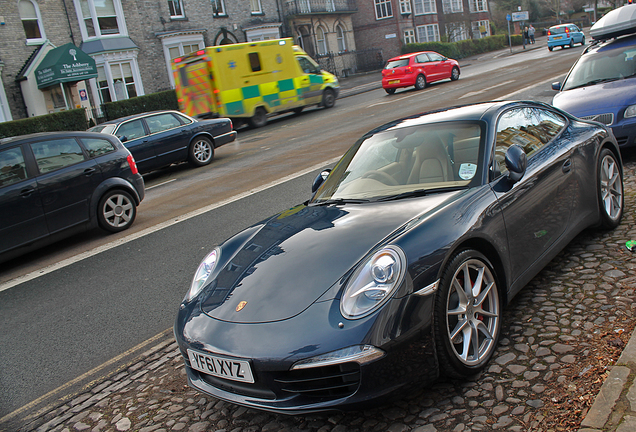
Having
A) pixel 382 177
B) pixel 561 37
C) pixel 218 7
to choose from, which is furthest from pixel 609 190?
pixel 561 37

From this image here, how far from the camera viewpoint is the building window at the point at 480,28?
65750 millimetres

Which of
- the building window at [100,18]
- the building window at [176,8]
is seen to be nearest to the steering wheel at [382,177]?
the building window at [100,18]

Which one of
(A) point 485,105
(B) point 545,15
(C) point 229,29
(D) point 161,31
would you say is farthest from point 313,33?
(B) point 545,15

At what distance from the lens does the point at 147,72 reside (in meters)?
31.0

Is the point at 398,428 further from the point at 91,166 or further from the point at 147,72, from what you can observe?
the point at 147,72

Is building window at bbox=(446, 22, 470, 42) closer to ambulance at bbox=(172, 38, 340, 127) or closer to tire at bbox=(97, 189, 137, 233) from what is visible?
ambulance at bbox=(172, 38, 340, 127)

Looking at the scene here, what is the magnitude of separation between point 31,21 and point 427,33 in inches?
1577

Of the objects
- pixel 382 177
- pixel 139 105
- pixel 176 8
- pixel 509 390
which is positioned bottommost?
pixel 509 390

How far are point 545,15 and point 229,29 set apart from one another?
6421 centimetres

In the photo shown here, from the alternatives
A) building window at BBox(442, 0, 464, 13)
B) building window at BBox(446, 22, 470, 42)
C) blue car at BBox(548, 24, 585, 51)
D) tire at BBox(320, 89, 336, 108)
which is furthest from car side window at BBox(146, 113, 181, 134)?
building window at BBox(442, 0, 464, 13)

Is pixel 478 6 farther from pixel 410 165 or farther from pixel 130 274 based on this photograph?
pixel 410 165

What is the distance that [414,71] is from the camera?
25812 millimetres

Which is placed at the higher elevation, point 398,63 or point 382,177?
point 398,63

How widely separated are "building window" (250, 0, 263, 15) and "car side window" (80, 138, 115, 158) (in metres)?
30.9
